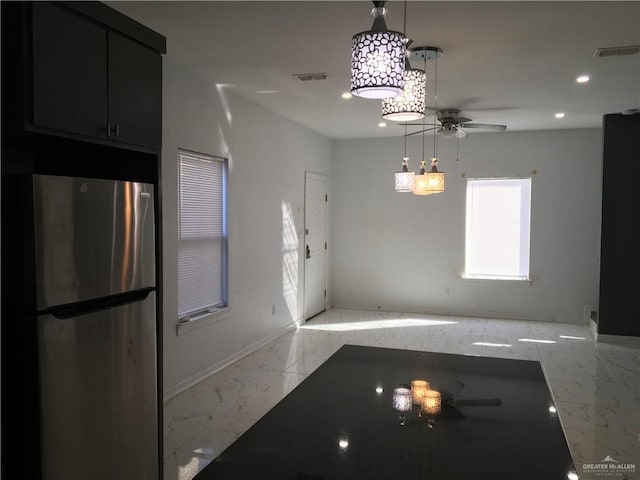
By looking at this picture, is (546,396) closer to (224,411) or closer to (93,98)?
(93,98)

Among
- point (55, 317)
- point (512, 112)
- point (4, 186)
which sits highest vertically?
point (512, 112)

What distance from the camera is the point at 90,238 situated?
2201 mm

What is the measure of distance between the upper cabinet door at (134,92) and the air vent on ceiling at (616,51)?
3107 millimetres

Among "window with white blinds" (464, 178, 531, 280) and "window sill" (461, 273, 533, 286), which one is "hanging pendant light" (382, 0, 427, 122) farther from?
"window sill" (461, 273, 533, 286)

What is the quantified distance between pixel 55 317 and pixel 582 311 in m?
7.17

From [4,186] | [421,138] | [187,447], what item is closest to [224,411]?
[187,447]

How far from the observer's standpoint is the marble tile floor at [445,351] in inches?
133

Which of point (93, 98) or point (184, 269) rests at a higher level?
point (93, 98)

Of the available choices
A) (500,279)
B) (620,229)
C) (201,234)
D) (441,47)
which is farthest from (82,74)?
(500,279)

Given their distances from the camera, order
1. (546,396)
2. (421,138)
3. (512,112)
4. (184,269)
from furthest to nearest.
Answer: (421,138), (512,112), (184,269), (546,396)

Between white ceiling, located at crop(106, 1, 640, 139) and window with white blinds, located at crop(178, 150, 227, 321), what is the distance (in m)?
0.82

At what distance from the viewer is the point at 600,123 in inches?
265

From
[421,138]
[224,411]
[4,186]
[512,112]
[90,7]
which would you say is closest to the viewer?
[4,186]

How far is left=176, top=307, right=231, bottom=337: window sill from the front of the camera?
4371mm
